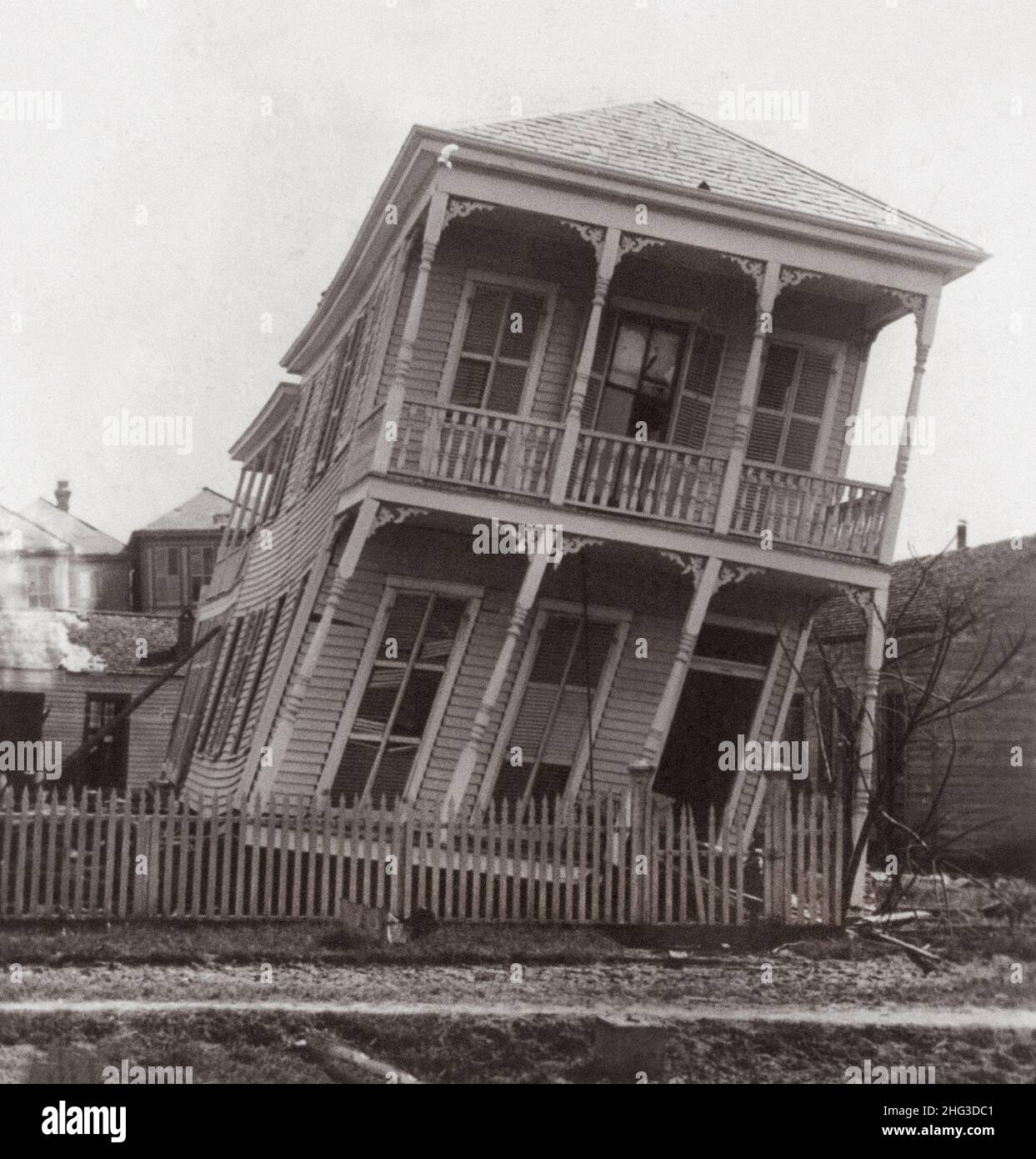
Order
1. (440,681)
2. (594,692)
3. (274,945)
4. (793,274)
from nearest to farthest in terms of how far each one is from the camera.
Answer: (274,945)
(793,274)
(440,681)
(594,692)

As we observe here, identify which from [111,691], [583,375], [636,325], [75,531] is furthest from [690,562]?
[75,531]

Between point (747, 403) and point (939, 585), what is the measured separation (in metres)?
8.36

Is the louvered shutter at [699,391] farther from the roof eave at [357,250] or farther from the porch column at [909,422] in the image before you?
the roof eave at [357,250]

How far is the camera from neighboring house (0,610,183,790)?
95.2 feet

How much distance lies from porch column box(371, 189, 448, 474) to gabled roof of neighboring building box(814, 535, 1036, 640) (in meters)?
7.30

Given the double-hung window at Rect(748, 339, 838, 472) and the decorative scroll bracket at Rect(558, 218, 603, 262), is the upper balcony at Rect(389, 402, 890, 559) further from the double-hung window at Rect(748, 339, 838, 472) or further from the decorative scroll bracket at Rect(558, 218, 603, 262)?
the decorative scroll bracket at Rect(558, 218, 603, 262)

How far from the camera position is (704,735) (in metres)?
16.9

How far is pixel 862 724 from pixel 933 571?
27.7ft

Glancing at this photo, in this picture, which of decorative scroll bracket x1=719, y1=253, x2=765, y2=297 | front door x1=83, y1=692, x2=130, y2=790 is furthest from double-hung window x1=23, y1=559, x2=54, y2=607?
decorative scroll bracket x1=719, y1=253, x2=765, y2=297

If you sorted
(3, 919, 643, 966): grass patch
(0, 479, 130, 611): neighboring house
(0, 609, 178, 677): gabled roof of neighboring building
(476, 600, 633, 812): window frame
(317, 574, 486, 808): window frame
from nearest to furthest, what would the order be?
(3, 919, 643, 966): grass patch → (317, 574, 486, 808): window frame → (476, 600, 633, 812): window frame → (0, 609, 178, 677): gabled roof of neighboring building → (0, 479, 130, 611): neighboring house

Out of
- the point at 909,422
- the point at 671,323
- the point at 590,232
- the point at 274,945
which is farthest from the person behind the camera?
the point at 671,323

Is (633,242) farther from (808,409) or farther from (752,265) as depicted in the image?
(808,409)

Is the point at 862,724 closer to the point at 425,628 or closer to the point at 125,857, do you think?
the point at 425,628
